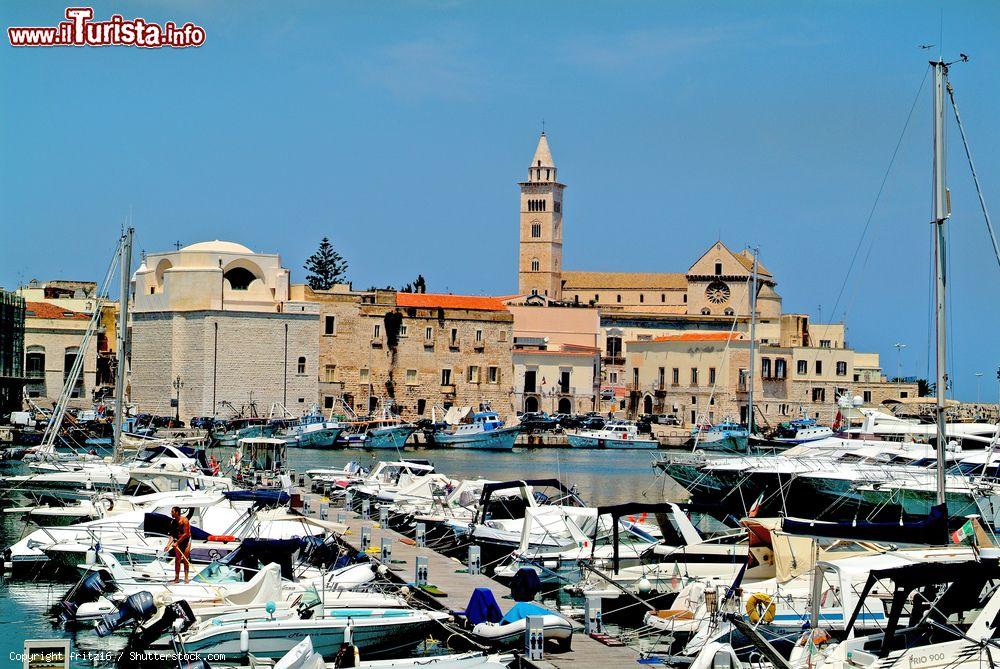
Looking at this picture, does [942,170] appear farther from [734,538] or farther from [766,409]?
[766,409]

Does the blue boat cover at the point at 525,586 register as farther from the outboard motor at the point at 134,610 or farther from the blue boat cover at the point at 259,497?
the blue boat cover at the point at 259,497

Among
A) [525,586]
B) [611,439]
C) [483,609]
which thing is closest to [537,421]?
[611,439]

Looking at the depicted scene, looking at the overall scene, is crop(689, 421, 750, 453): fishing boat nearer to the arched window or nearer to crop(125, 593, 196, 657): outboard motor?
the arched window

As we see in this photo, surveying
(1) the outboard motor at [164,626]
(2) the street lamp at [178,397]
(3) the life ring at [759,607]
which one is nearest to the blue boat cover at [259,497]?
(1) the outboard motor at [164,626]

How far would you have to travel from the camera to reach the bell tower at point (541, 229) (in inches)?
3996

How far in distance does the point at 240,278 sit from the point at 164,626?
49.4m

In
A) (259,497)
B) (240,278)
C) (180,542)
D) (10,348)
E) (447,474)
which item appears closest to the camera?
(180,542)

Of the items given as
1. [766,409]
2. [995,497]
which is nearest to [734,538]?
Result: [995,497]

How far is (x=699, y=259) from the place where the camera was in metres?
88.9

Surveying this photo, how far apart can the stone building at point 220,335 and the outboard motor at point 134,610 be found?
147ft

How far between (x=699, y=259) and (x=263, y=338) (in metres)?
35.6

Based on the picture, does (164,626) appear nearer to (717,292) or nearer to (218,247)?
(218,247)

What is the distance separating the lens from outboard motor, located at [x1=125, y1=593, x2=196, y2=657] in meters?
15.9

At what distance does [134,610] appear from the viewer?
54.3 ft
